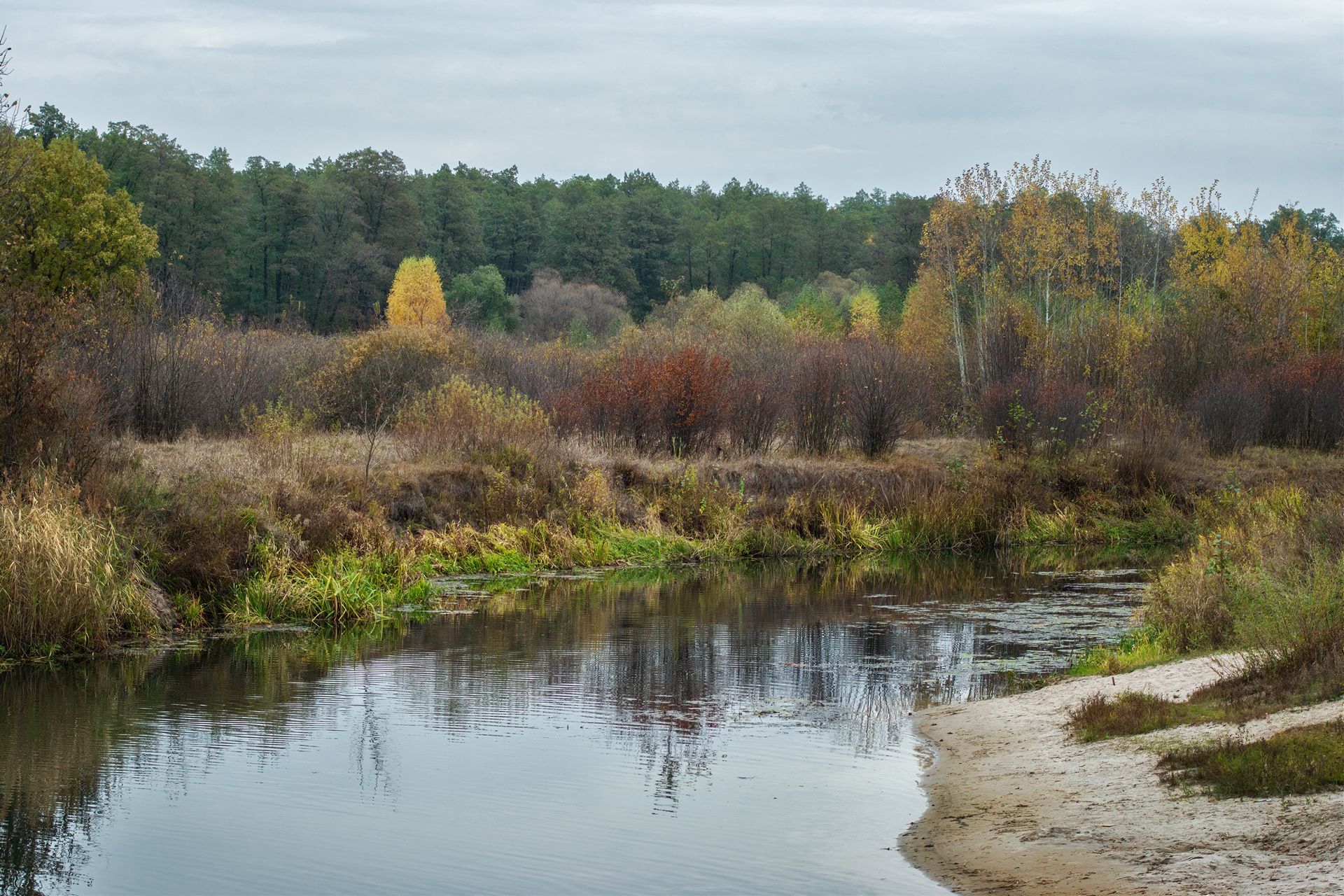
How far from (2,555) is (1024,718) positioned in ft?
34.0

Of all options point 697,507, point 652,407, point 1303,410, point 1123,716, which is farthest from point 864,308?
point 1123,716

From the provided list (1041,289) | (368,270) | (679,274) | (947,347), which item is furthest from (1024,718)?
(679,274)

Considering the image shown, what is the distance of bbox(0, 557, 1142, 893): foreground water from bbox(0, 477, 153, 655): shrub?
0.57 metres

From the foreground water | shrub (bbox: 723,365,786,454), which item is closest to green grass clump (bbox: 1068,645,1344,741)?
the foreground water

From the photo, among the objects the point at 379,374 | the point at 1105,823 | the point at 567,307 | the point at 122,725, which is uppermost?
the point at 567,307

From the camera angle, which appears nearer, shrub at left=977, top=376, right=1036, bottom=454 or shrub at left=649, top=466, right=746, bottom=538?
shrub at left=649, top=466, right=746, bottom=538

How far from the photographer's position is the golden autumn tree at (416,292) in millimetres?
71188

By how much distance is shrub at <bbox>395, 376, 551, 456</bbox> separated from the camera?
24.5 metres

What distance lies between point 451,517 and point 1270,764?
54.9ft

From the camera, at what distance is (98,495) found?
629 inches

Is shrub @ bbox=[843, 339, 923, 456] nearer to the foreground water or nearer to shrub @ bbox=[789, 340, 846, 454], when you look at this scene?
shrub @ bbox=[789, 340, 846, 454]

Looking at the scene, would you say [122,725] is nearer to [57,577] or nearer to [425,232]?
[57,577]

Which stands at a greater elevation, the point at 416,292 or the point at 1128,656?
the point at 416,292

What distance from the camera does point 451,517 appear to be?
2273cm
